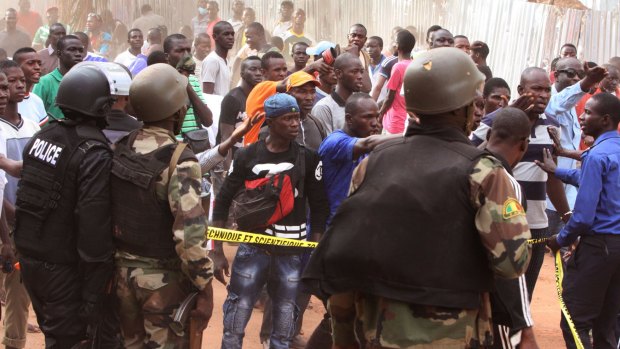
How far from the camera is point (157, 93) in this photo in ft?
15.6

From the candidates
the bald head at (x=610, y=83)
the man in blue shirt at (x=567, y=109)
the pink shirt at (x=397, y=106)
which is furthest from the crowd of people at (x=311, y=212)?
the bald head at (x=610, y=83)

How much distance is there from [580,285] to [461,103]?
3.23 meters

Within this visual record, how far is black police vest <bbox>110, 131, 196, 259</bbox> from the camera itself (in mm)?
4645

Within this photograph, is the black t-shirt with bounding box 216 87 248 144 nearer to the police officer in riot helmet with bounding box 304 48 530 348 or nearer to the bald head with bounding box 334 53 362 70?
the bald head with bounding box 334 53 362 70

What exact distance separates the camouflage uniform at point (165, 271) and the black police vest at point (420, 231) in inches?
41.8

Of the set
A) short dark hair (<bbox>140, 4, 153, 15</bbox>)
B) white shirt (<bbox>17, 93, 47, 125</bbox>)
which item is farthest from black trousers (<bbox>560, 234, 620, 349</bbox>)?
short dark hair (<bbox>140, 4, 153, 15</bbox>)

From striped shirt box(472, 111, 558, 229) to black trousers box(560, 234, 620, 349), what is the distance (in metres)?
0.39

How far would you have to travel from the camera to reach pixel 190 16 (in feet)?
56.2

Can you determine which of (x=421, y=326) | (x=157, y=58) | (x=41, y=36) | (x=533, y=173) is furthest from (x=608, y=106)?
(x=41, y=36)

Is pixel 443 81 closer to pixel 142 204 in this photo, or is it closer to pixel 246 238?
pixel 142 204

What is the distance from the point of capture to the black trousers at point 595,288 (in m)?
6.45

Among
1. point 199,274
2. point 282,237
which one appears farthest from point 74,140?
point 282,237

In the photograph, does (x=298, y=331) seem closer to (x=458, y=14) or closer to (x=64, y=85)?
(x=64, y=85)

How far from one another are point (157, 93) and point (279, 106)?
172 cm
